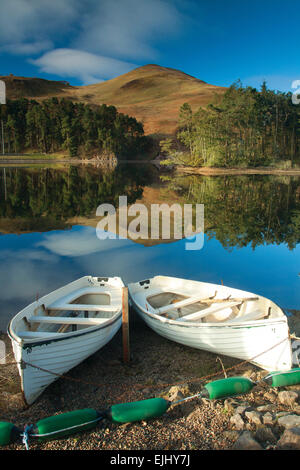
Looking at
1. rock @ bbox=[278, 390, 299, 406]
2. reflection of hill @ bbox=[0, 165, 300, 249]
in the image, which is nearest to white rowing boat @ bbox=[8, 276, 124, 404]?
rock @ bbox=[278, 390, 299, 406]

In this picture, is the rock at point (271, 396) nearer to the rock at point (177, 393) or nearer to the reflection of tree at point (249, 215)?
the rock at point (177, 393)

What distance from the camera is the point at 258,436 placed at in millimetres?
4984

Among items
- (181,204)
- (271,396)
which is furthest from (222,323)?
(181,204)

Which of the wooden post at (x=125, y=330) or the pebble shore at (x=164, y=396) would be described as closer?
the pebble shore at (x=164, y=396)

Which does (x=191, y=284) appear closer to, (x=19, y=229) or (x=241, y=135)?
(x=19, y=229)

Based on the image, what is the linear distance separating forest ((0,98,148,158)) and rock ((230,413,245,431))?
99287 mm

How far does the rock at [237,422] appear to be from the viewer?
207 inches

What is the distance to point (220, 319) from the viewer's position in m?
9.30

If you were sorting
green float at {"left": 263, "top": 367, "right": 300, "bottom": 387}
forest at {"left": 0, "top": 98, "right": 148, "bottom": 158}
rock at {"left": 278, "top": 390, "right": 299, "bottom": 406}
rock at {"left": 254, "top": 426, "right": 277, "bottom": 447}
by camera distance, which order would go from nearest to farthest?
rock at {"left": 254, "top": 426, "right": 277, "bottom": 447} → rock at {"left": 278, "top": 390, "right": 299, "bottom": 406} → green float at {"left": 263, "top": 367, "right": 300, "bottom": 387} → forest at {"left": 0, "top": 98, "right": 148, "bottom": 158}

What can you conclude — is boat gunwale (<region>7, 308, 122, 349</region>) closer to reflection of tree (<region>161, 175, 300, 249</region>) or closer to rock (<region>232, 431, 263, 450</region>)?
rock (<region>232, 431, 263, 450</region>)

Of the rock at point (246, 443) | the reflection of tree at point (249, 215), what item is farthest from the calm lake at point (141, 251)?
the rock at point (246, 443)

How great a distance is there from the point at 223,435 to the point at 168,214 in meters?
21.5

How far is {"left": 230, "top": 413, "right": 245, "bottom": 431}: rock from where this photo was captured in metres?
5.27

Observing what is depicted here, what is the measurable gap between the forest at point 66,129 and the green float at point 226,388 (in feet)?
323
